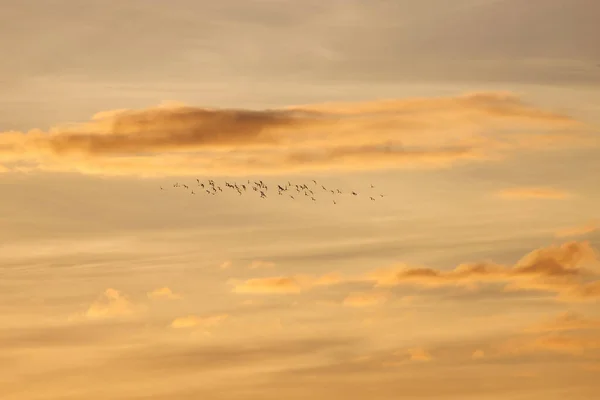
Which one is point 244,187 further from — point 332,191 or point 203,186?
point 332,191

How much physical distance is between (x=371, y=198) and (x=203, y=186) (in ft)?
161

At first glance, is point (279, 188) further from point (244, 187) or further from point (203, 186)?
point (203, 186)

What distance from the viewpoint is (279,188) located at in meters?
104

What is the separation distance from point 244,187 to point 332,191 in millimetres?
25670

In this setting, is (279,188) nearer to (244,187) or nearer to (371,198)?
(244,187)

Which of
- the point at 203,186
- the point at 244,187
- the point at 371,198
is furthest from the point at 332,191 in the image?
the point at 203,186

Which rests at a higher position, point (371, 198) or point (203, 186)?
point (203, 186)

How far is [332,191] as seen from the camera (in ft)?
346

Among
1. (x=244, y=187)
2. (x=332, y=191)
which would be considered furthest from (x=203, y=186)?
(x=332, y=191)

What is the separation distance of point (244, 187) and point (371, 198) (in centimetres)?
3703

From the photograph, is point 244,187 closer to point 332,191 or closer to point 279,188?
point 279,188

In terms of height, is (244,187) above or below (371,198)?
above

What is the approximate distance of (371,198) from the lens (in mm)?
104750

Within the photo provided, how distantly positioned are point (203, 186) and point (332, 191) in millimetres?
37724
